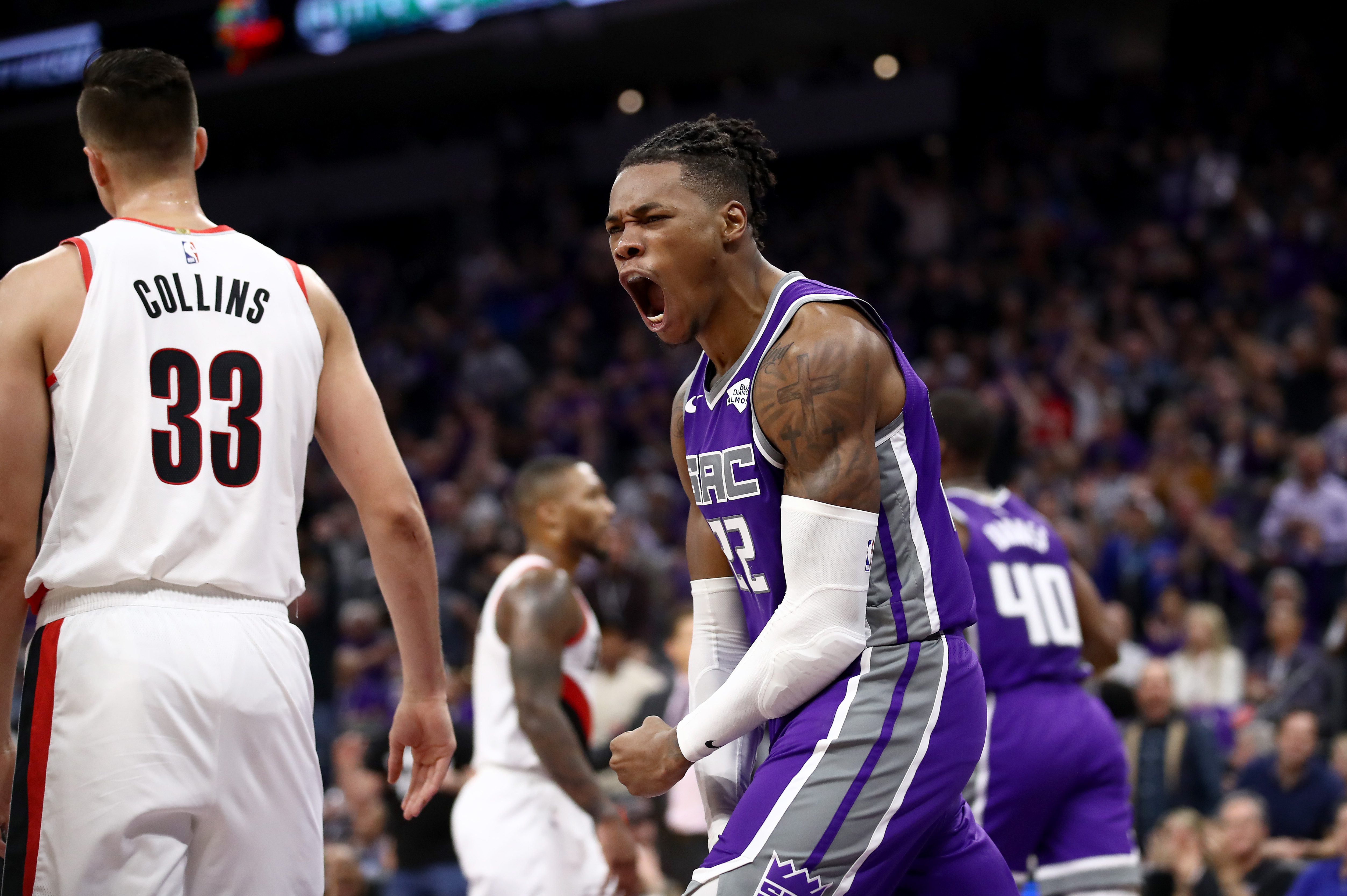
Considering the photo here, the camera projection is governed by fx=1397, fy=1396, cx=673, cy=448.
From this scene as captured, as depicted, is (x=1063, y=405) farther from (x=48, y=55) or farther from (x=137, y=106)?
(x=48, y=55)

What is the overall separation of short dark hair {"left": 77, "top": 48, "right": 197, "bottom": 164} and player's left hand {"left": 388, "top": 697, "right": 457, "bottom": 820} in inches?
53.4

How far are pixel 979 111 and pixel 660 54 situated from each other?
395cm

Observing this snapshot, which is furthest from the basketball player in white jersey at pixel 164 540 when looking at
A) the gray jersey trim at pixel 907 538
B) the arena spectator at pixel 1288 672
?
the arena spectator at pixel 1288 672

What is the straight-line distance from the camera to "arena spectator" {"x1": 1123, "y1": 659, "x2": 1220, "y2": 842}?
7734mm

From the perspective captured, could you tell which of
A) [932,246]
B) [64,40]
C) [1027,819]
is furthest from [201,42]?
[1027,819]

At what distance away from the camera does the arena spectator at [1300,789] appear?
716cm

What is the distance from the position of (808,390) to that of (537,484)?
265 centimetres

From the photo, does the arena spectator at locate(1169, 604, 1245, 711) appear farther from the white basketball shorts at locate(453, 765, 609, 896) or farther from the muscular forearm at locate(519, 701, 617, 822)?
the muscular forearm at locate(519, 701, 617, 822)

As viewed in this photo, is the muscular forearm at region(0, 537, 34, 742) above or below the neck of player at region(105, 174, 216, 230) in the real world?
below

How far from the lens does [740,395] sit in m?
2.94

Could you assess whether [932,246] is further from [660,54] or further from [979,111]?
[660,54]

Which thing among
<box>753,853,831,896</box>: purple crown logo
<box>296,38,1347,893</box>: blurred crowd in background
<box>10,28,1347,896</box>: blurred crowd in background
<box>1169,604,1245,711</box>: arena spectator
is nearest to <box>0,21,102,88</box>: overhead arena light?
<box>10,28,1347,896</box>: blurred crowd in background

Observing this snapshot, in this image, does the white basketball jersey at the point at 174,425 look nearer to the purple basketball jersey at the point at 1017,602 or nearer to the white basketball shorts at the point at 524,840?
the white basketball shorts at the point at 524,840

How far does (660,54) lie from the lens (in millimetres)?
17219
